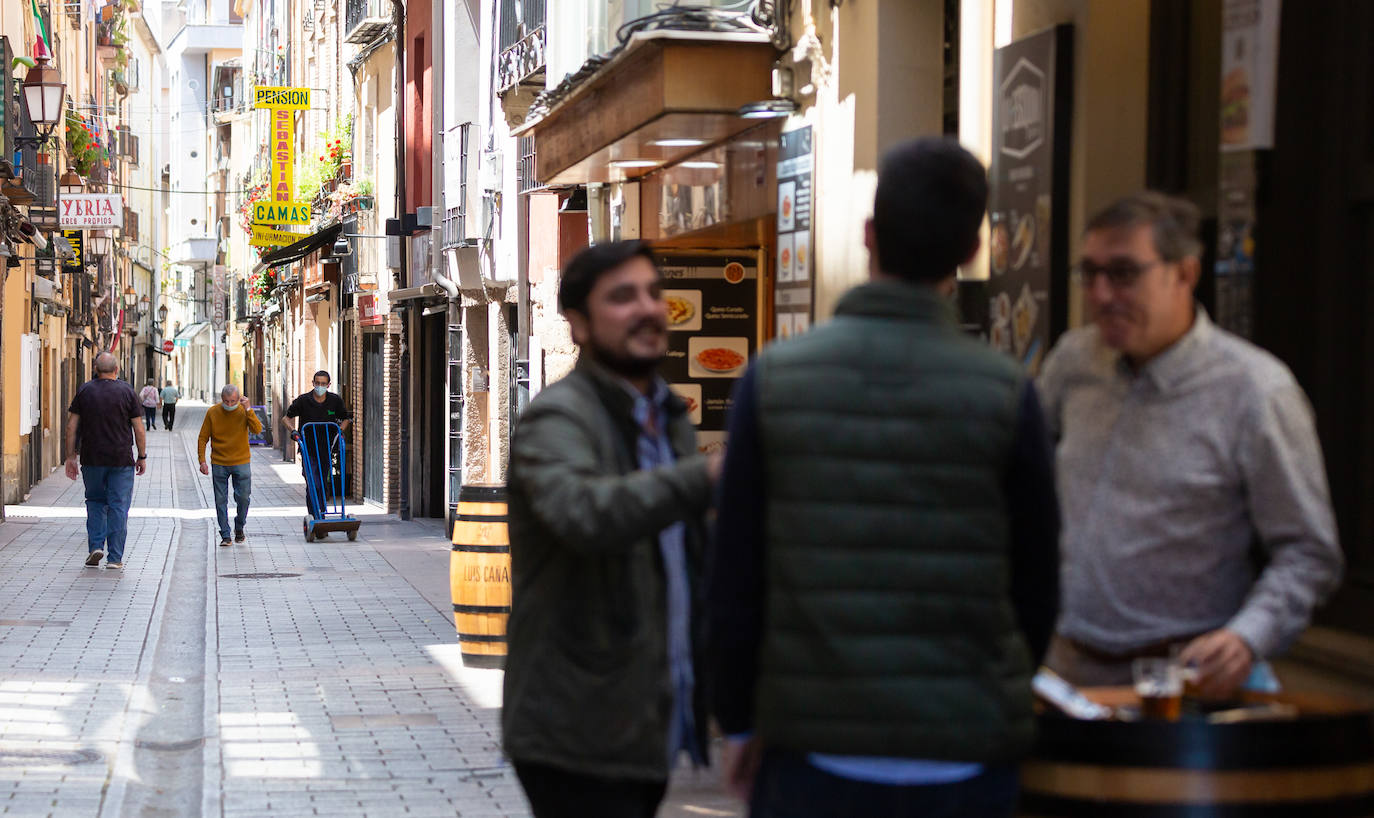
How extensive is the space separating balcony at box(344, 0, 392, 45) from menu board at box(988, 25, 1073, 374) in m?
20.7

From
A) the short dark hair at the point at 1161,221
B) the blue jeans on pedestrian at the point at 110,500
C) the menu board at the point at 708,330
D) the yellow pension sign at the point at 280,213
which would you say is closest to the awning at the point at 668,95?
the menu board at the point at 708,330

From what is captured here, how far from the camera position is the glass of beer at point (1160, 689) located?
3.06 m

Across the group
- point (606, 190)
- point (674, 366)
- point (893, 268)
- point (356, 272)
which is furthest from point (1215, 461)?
point (356, 272)

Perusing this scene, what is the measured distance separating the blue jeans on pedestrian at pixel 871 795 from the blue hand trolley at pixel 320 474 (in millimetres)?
17586

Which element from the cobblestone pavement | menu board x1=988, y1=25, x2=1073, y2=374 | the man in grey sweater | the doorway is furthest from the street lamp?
the man in grey sweater

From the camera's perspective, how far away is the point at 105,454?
54.0 ft

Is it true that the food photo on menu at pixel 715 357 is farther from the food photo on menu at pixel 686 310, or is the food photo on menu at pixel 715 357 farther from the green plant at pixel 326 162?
the green plant at pixel 326 162

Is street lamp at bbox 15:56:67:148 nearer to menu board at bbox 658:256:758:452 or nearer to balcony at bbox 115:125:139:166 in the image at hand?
menu board at bbox 658:256:758:452

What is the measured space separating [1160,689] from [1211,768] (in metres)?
0.32

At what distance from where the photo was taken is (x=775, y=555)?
271 centimetres

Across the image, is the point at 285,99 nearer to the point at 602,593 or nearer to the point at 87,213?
the point at 87,213

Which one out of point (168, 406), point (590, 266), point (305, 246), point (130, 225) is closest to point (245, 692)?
point (590, 266)

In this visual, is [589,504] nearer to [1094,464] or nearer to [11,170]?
[1094,464]

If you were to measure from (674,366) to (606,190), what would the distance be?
2882 mm
